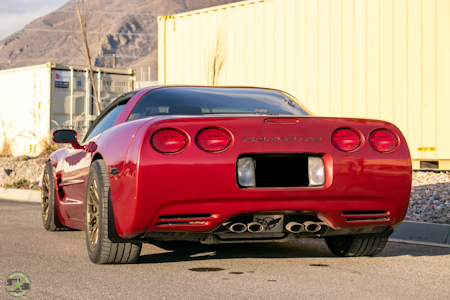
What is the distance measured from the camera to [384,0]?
10984 mm

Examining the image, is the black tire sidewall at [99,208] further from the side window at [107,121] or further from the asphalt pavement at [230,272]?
the side window at [107,121]

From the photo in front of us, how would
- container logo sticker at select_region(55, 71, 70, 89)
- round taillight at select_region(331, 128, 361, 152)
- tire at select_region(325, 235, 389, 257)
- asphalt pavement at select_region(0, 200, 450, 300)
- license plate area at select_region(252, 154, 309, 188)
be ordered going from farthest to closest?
1. container logo sticker at select_region(55, 71, 70, 89)
2. tire at select_region(325, 235, 389, 257)
3. round taillight at select_region(331, 128, 361, 152)
4. license plate area at select_region(252, 154, 309, 188)
5. asphalt pavement at select_region(0, 200, 450, 300)

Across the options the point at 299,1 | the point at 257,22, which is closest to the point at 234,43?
the point at 257,22

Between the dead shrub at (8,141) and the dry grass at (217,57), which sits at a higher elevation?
the dry grass at (217,57)

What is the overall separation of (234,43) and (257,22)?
26.5 inches

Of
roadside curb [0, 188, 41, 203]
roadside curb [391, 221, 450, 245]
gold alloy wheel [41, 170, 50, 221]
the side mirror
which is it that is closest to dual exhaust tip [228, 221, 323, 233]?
the side mirror

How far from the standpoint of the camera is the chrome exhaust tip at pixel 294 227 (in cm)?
416

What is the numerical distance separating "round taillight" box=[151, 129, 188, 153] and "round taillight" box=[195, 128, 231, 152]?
10 centimetres

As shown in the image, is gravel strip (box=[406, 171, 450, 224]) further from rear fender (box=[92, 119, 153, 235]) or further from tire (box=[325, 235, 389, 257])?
rear fender (box=[92, 119, 153, 235])

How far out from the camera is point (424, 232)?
6.39 m

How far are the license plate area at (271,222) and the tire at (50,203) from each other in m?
3.01

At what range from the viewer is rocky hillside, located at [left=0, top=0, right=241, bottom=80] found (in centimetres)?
13862

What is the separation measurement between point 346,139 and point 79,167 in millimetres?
2378
